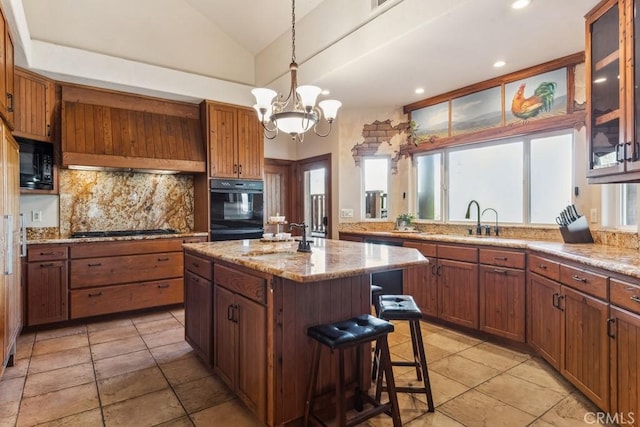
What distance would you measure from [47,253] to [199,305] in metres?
2.07

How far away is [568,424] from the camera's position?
2.01 meters

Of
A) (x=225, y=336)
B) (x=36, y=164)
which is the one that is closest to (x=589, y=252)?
(x=225, y=336)

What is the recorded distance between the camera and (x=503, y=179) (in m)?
3.91

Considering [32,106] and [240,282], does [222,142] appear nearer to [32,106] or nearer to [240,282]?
[32,106]

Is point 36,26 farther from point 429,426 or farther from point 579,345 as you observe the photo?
point 579,345

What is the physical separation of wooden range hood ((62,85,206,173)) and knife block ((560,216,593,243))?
4091 millimetres

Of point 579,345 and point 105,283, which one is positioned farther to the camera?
point 105,283

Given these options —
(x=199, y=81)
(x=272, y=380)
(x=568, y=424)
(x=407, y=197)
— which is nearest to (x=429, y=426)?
(x=568, y=424)

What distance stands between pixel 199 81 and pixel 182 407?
12.7 feet

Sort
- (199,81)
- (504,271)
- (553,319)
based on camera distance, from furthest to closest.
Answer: (199,81) → (504,271) → (553,319)

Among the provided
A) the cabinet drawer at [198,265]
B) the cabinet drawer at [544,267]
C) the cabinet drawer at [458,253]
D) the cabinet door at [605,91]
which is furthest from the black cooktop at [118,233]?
the cabinet door at [605,91]

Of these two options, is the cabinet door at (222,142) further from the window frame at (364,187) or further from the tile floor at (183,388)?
the tile floor at (183,388)

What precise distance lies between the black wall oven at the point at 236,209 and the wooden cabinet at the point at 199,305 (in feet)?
5.52

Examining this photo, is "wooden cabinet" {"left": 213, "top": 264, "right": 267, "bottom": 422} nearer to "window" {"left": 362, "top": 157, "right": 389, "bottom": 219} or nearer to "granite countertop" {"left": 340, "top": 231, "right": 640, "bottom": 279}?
"granite countertop" {"left": 340, "top": 231, "right": 640, "bottom": 279}
